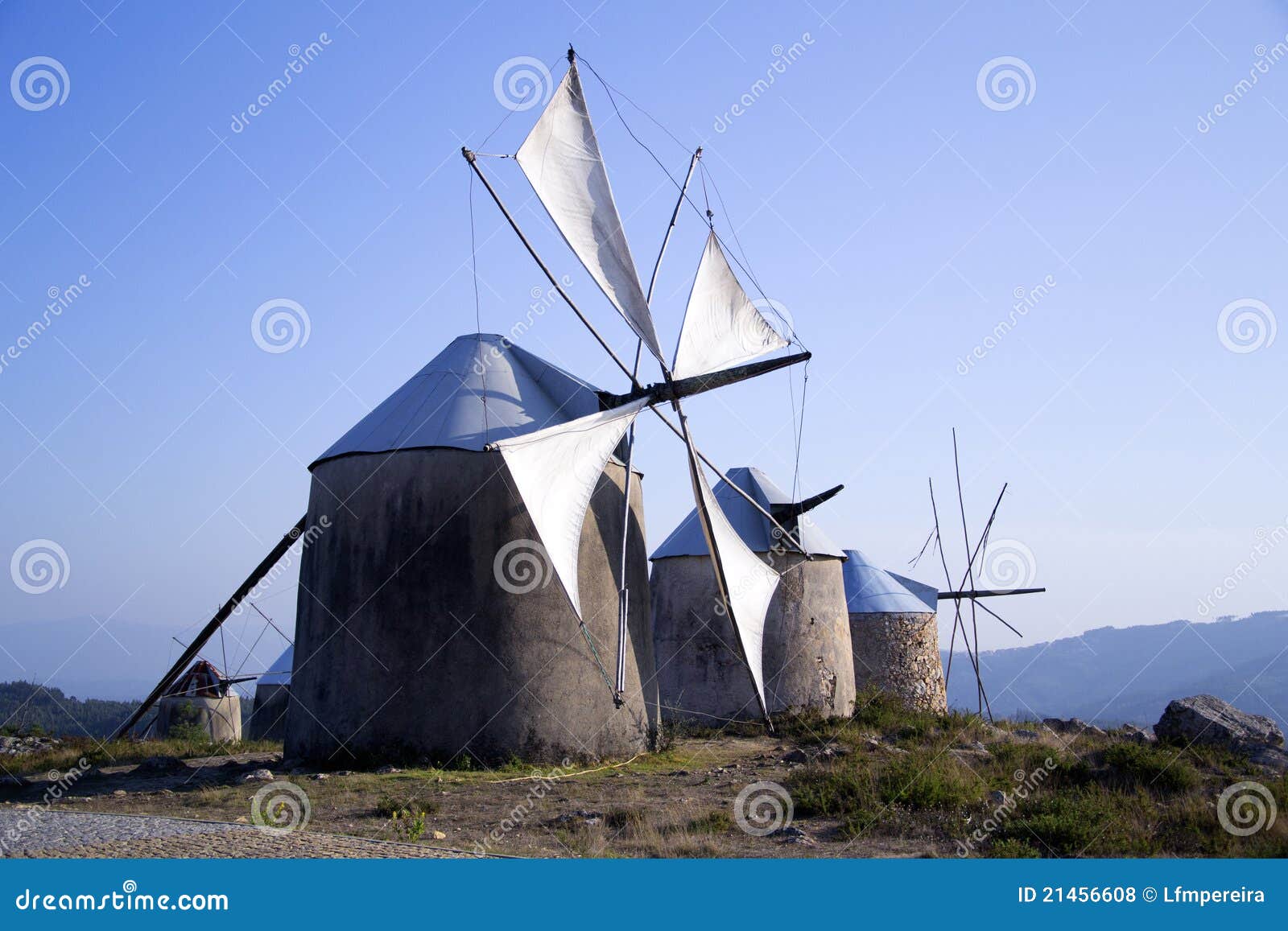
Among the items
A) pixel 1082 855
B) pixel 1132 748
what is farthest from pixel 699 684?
pixel 1082 855

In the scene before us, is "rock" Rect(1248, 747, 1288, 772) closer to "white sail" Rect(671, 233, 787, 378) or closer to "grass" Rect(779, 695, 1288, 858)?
"grass" Rect(779, 695, 1288, 858)

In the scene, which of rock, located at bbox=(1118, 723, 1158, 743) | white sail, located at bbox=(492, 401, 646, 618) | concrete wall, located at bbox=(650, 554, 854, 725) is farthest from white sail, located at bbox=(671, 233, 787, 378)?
rock, located at bbox=(1118, 723, 1158, 743)

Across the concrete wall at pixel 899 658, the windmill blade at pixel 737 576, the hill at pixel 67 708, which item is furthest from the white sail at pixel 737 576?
the hill at pixel 67 708

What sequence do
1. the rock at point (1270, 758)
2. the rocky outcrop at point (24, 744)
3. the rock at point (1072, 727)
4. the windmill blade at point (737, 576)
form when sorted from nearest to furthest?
1. the rock at point (1270, 758)
2. the windmill blade at point (737, 576)
3. the rocky outcrop at point (24, 744)
4. the rock at point (1072, 727)

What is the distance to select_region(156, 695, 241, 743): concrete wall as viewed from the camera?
24.9 m

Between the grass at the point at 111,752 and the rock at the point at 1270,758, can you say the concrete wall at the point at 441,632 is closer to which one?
the grass at the point at 111,752

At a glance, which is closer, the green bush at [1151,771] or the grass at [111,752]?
the green bush at [1151,771]

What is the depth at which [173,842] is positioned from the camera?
7641 millimetres

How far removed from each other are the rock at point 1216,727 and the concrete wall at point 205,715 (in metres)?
19.5

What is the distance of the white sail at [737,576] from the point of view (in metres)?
14.0

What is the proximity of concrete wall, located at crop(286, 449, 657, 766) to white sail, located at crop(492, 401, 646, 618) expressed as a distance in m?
1.12

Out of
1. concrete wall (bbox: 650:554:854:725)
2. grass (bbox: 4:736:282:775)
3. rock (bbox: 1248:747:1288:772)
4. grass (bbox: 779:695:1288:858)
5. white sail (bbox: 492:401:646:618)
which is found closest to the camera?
grass (bbox: 779:695:1288:858)

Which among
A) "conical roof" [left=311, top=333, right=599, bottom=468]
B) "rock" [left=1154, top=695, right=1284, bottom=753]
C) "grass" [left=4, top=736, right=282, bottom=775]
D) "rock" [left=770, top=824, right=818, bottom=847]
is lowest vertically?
"grass" [left=4, top=736, right=282, bottom=775]

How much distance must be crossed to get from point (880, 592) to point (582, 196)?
15.7 m
